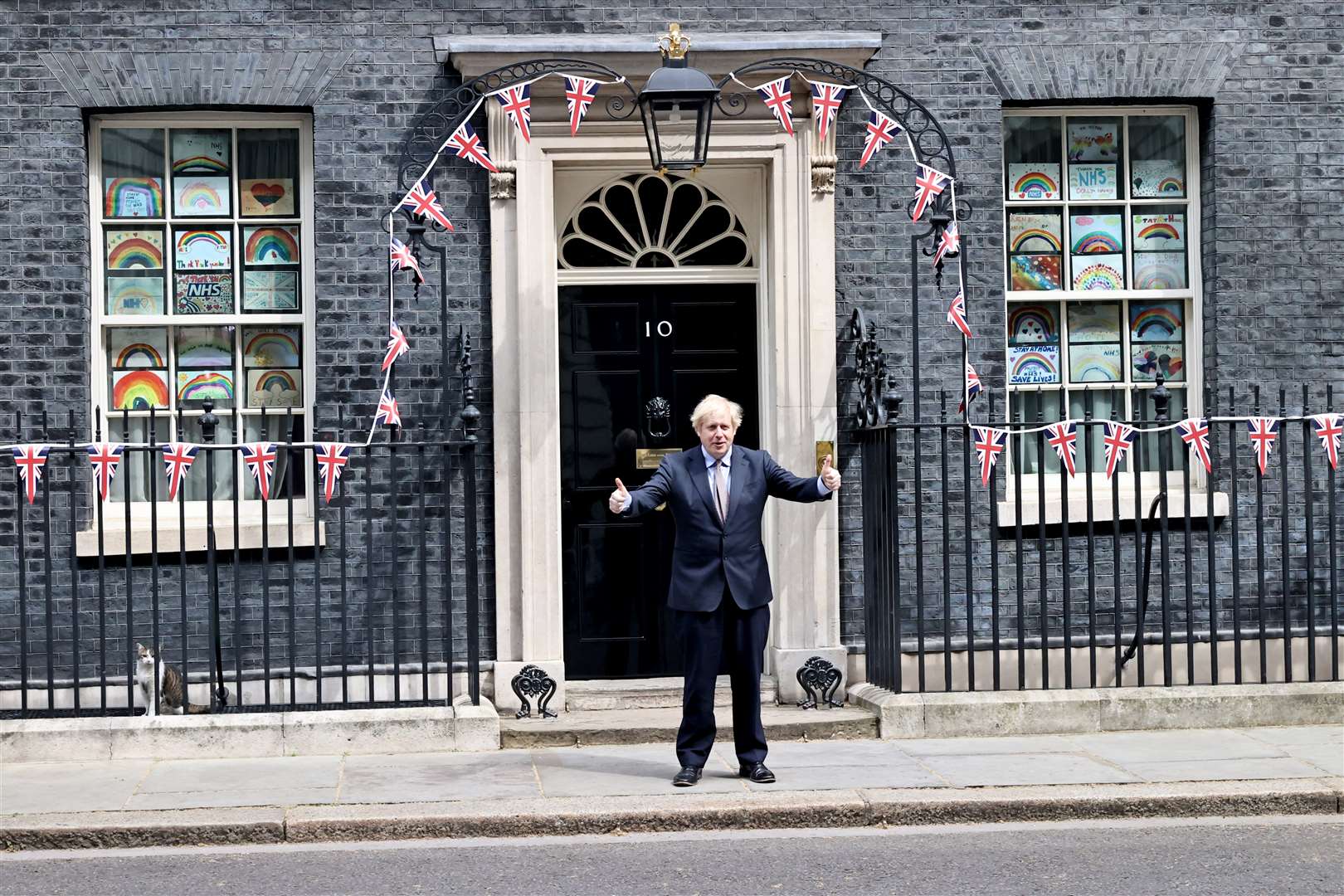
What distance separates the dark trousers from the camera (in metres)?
7.59

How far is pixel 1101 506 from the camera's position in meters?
9.82

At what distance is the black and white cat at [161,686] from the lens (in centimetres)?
851

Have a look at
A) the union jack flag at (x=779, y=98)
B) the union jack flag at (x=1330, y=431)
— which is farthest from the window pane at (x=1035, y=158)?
the union jack flag at (x=1330, y=431)

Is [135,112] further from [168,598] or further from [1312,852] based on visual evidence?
[1312,852]

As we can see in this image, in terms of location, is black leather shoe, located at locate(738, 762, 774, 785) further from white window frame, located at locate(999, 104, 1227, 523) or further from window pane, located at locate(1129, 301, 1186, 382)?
window pane, located at locate(1129, 301, 1186, 382)

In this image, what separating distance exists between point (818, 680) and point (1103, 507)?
6.67 feet

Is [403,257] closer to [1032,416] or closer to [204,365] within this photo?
[204,365]

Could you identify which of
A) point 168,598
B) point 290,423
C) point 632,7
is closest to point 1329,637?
point 632,7

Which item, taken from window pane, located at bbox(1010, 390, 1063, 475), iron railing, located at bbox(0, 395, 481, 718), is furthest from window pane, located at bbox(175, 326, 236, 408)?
window pane, located at bbox(1010, 390, 1063, 475)

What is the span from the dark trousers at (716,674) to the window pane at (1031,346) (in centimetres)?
312

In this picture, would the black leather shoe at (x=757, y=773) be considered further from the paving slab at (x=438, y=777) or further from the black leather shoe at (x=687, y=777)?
the paving slab at (x=438, y=777)

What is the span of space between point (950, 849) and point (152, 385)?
5.42 m

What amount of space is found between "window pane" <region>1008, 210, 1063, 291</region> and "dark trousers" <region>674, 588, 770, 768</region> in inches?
135

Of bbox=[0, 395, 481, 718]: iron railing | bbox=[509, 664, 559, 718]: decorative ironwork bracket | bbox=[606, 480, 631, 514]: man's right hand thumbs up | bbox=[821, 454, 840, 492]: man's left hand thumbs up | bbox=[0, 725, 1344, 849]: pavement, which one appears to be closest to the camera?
bbox=[0, 725, 1344, 849]: pavement
